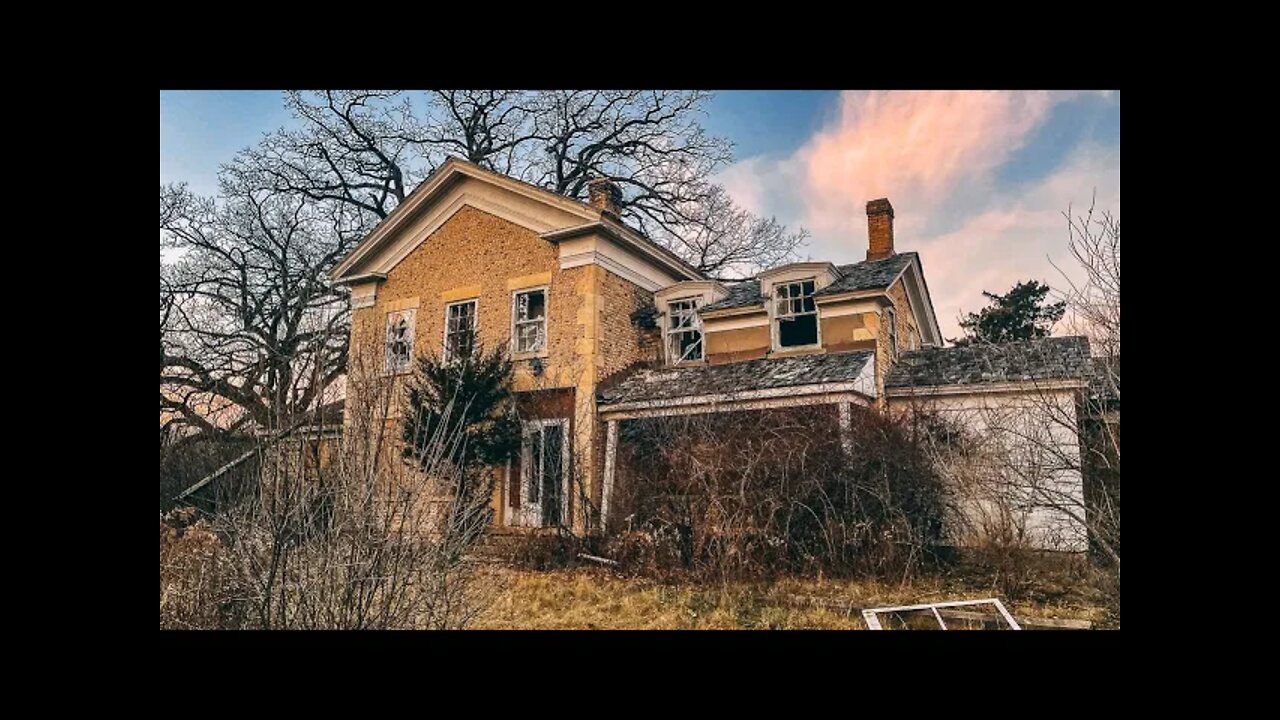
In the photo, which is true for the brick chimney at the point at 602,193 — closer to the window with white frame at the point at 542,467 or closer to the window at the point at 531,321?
the window at the point at 531,321

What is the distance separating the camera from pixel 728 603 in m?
6.06

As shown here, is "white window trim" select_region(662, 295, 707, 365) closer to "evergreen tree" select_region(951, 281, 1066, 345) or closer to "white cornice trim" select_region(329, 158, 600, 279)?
"white cornice trim" select_region(329, 158, 600, 279)

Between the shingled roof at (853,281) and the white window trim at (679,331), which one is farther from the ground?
the shingled roof at (853,281)

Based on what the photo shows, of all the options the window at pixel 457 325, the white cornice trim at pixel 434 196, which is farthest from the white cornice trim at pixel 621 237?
the window at pixel 457 325

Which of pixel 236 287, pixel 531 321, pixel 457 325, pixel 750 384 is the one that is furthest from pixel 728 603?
pixel 236 287

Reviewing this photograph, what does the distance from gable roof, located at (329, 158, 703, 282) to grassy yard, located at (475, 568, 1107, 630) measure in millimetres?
4166

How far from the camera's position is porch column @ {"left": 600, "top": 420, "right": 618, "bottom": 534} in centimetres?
777

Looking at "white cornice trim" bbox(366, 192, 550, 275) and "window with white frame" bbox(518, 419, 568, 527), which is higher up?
"white cornice trim" bbox(366, 192, 550, 275)

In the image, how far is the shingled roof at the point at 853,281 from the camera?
8.52 m

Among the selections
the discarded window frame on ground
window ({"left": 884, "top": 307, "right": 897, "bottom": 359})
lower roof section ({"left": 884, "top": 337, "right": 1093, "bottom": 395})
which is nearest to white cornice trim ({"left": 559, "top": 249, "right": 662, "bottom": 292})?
window ({"left": 884, "top": 307, "right": 897, "bottom": 359})

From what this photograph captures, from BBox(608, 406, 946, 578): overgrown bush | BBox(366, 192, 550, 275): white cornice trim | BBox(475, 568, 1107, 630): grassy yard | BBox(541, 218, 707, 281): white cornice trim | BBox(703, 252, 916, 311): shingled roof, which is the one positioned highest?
BBox(366, 192, 550, 275): white cornice trim

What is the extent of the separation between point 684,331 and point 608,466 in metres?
2.03

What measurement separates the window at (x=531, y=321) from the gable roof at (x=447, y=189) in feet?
2.50
